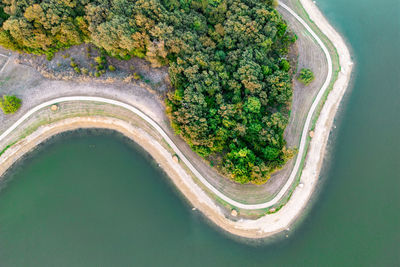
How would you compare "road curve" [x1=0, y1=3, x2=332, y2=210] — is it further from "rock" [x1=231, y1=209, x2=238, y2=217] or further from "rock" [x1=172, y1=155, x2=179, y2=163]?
"rock" [x1=231, y1=209, x2=238, y2=217]

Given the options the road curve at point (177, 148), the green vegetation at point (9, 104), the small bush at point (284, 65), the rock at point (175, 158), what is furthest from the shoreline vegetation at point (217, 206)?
the small bush at point (284, 65)

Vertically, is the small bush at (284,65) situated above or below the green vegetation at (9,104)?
below

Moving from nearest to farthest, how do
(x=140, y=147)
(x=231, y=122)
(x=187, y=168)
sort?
(x=231, y=122) → (x=187, y=168) → (x=140, y=147)

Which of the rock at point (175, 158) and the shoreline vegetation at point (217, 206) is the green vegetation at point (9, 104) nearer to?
the shoreline vegetation at point (217, 206)

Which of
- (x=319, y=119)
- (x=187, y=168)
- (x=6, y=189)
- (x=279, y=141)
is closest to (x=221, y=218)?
(x=187, y=168)

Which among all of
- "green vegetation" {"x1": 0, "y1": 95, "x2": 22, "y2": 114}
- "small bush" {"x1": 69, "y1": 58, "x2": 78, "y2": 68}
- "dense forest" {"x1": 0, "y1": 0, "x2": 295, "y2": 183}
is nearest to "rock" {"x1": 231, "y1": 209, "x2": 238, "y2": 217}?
"dense forest" {"x1": 0, "y1": 0, "x2": 295, "y2": 183}

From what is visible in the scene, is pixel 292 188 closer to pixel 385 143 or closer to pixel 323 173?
pixel 323 173

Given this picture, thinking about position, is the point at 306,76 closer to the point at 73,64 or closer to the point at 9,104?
the point at 73,64
